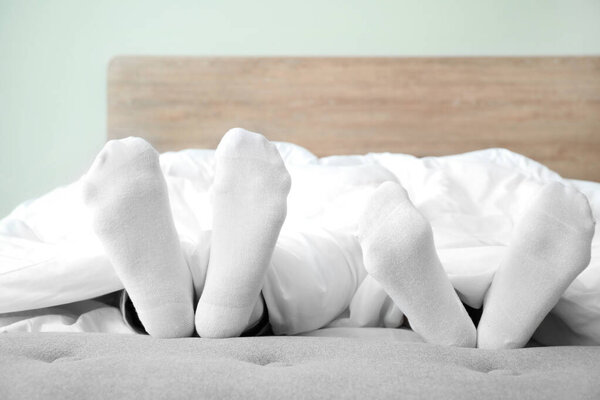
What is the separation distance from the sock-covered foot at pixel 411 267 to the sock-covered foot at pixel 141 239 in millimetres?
207

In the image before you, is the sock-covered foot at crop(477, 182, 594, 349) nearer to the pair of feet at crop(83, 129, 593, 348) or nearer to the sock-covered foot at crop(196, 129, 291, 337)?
the pair of feet at crop(83, 129, 593, 348)

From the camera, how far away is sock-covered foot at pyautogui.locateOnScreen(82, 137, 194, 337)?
0.65m

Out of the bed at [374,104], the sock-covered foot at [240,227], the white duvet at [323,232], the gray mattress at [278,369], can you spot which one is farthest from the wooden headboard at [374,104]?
the gray mattress at [278,369]

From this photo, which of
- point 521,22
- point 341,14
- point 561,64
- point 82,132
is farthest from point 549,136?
point 82,132

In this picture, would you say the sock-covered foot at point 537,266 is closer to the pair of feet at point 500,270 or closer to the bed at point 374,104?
the pair of feet at point 500,270

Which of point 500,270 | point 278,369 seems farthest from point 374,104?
point 278,369

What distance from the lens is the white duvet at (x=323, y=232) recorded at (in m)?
0.71

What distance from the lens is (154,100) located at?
6.43 ft

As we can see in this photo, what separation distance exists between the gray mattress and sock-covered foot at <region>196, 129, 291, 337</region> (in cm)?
4

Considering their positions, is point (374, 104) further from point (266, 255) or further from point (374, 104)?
point (266, 255)

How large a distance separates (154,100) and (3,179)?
63cm

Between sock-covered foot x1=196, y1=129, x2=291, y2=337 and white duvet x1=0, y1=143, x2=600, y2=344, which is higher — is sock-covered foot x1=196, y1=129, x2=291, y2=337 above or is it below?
above

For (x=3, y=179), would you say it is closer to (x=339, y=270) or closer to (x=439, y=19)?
(x=439, y=19)

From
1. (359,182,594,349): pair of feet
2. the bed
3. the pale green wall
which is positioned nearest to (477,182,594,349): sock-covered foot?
(359,182,594,349): pair of feet
